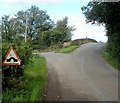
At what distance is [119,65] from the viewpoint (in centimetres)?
1124

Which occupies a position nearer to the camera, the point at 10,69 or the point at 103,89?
the point at 10,69

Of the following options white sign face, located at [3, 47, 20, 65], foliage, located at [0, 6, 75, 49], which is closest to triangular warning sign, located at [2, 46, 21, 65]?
white sign face, located at [3, 47, 20, 65]

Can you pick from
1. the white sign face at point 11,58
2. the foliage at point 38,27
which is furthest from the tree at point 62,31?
the white sign face at point 11,58

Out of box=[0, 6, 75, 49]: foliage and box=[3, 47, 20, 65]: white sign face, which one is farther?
box=[0, 6, 75, 49]: foliage

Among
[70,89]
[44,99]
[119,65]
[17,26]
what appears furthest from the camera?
[17,26]

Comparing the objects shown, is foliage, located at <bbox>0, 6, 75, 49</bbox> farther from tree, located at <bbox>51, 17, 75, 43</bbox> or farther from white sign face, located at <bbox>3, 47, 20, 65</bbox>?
white sign face, located at <bbox>3, 47, 20, 65</bbox>

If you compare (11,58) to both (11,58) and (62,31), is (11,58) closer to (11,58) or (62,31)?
(11,58)

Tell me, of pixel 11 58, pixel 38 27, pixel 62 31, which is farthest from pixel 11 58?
pixel 38 27

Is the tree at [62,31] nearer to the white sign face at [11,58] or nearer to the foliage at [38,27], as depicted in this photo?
the foliage at [38,27]

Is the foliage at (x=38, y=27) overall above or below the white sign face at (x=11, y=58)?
above

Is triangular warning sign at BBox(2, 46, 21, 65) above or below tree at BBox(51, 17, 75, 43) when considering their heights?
below

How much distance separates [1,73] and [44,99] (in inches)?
70.4

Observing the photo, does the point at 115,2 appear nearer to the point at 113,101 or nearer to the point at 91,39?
the point at 113,101

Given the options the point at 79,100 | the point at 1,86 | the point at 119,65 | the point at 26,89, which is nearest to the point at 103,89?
the point at 79,100
